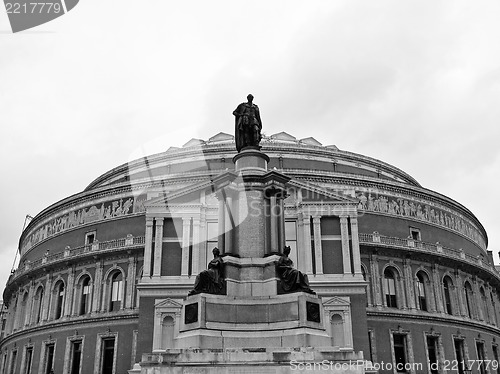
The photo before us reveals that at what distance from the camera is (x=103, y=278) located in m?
43.9

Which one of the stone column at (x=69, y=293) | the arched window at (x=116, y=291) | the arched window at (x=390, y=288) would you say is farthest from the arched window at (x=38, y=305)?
the arched window at (x=390, y=288)

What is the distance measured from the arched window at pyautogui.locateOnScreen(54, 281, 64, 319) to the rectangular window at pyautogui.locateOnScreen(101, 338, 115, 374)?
216 inches

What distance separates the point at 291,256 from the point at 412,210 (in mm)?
14465

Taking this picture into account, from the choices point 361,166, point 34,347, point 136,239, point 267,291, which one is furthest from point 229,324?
point 361,166

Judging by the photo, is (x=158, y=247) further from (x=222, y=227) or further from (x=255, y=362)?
(x=255, y=362)

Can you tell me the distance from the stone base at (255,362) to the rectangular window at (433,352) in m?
31.4

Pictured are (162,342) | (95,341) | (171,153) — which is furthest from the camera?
(171,153)

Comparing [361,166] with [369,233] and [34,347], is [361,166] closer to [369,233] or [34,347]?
[369,233]

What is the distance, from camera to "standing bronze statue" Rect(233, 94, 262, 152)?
1873 cm

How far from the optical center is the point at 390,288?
43.6 metres

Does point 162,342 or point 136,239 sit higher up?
point 136,239

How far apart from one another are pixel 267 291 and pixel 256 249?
57.6 inches

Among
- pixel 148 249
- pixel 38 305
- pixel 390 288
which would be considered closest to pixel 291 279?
pixel 148 249

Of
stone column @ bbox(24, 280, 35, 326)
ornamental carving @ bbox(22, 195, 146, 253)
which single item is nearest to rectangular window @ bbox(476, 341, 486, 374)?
ornamental carving @ bbox(22, 195, 146, 253)
